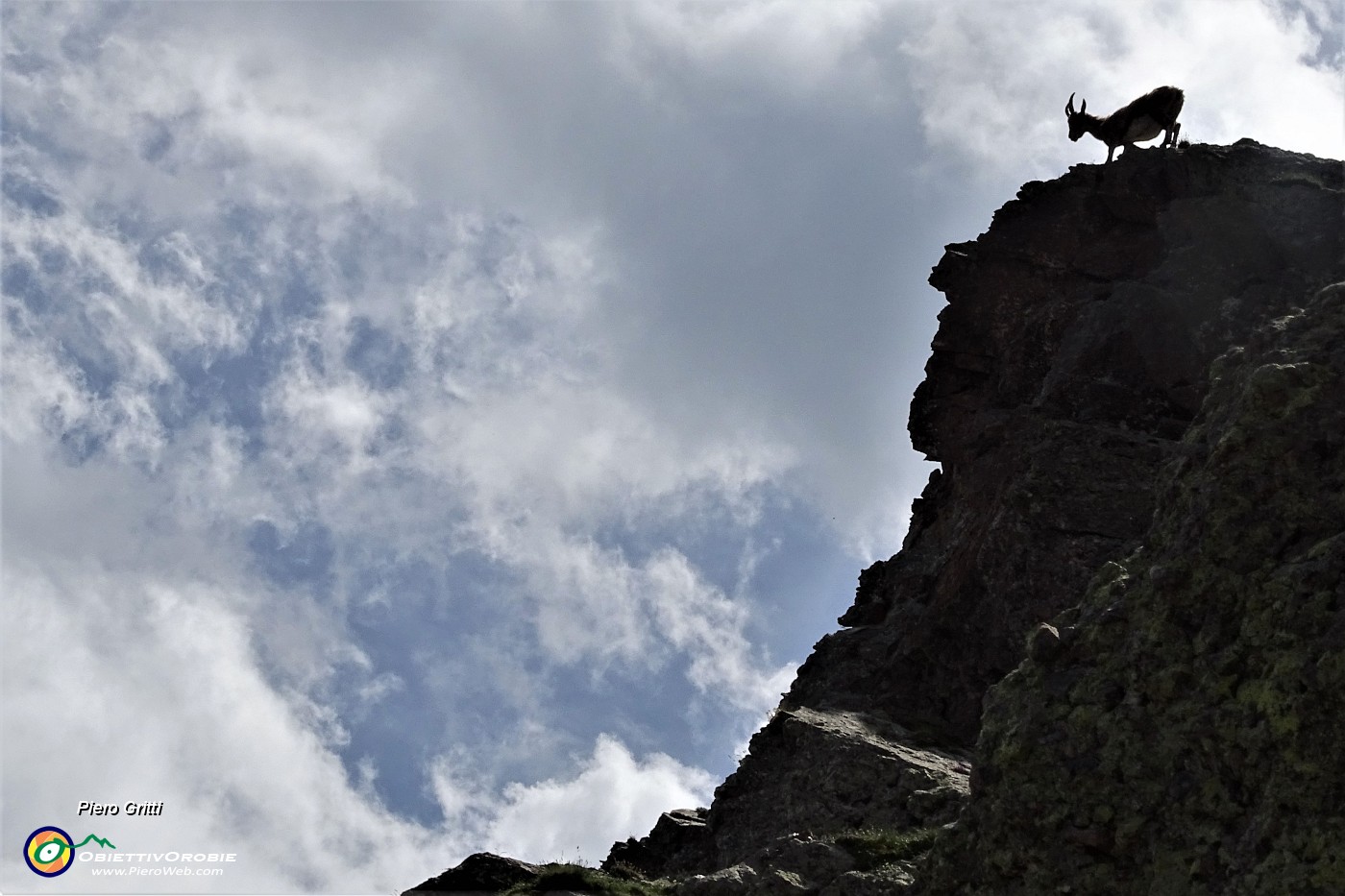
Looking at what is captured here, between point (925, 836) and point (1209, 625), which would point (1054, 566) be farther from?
point (1209, 625)

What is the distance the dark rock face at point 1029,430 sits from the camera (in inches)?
1089

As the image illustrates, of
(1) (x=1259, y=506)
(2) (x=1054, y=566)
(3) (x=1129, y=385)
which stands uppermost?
(3) (x=1129, y=385)

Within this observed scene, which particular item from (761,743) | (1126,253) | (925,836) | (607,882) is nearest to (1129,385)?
(1126,253)

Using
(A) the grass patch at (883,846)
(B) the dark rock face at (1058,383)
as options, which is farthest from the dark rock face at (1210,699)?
(B) the dark rock face at (1058,383)

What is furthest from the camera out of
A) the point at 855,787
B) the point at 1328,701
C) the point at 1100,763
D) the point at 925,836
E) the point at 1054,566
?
the point at 1054,566

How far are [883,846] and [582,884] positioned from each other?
477 cm

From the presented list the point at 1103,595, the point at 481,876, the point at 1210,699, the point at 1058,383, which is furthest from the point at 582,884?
the point at 1058,383

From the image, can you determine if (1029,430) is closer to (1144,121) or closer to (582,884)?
(1144,121)

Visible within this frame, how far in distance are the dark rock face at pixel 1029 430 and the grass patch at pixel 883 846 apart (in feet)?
8.77

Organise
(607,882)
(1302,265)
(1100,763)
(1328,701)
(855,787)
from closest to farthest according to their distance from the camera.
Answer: (1328,701) → (1100,763) → (607,882) → (855,787) → (1302,265)

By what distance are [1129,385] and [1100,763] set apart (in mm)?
17813

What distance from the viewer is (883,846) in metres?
19.3

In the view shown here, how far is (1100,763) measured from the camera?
1492 centimetres

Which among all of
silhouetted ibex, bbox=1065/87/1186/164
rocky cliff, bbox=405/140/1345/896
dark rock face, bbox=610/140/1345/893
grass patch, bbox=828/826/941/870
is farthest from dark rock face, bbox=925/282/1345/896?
silhouetted ibex, bbox=1065/87/1186/164
